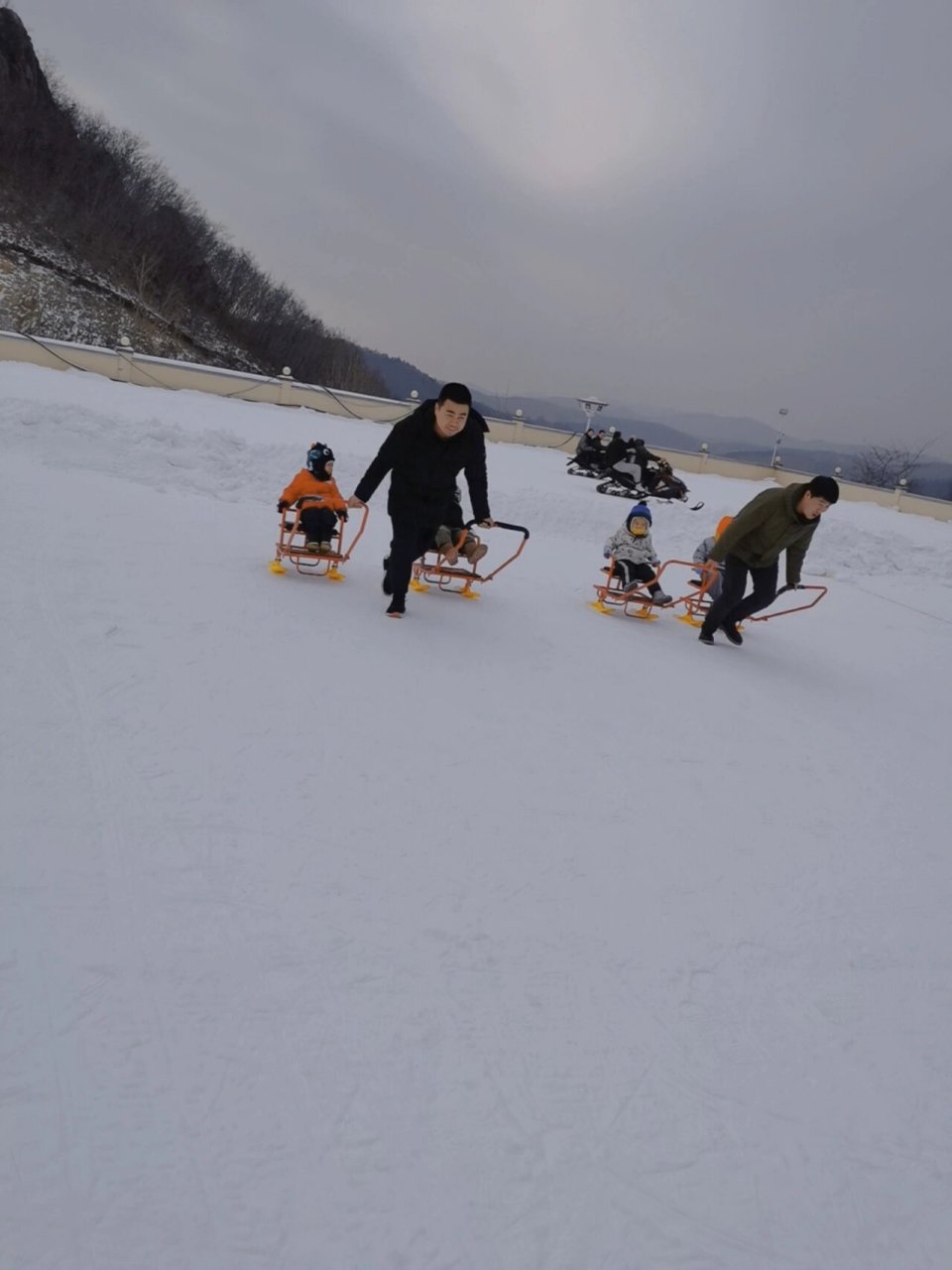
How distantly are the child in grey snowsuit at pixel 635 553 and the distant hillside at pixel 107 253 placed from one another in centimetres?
3957

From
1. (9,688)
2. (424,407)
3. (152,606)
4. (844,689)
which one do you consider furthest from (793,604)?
(9,688)

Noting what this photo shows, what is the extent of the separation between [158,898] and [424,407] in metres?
4.10

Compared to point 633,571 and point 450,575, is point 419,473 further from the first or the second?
point 633,571

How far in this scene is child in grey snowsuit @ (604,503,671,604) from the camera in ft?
24.2

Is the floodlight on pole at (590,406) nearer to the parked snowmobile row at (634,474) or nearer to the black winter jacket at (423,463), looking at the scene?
the parked snowmobile row at (634,474)

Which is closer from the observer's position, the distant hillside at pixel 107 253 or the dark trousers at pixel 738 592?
the dark trousers at pixel 738 592

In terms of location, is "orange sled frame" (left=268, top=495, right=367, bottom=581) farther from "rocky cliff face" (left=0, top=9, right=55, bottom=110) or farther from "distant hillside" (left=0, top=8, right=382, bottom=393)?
"rocky cliff face" (left=0, top=9, right=55, bottom=110)

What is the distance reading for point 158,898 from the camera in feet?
8.21

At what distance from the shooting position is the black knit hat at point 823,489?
609 cm

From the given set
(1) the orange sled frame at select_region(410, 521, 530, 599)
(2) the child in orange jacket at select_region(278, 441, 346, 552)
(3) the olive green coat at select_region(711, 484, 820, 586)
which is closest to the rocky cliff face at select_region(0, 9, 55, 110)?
(2) the child in orange jacket at select_region(278, 441, 346, 552)

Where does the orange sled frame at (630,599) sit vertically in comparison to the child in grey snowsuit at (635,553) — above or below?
below

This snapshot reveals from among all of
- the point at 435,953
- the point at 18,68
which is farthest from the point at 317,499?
the point at 18,68

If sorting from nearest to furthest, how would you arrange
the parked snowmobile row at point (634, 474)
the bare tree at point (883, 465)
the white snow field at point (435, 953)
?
the white snow field at point (435, 953) < the parked snowmobile row at point (634, 474) < the bare tree at point (883, 465)

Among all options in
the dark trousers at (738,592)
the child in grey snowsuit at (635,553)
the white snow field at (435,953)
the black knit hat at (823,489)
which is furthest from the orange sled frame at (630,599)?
the white snow field at (435,953)
